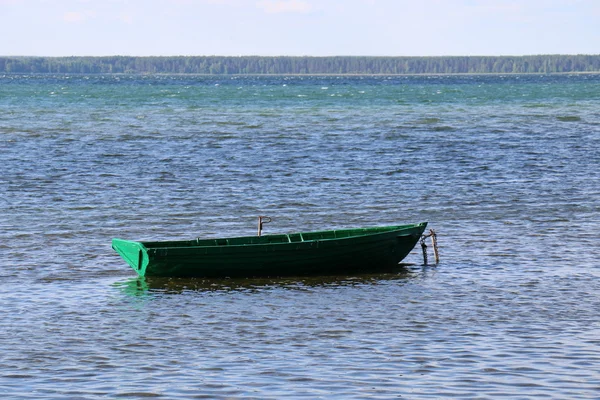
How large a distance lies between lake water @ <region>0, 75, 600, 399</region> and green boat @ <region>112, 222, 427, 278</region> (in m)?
0.31

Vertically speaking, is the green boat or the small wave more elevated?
the small wave

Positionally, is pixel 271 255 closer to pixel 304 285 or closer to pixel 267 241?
pixel 304 285

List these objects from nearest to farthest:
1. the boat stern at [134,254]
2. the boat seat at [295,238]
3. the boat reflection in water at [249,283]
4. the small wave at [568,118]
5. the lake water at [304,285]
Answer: the lake water at [304,285], the boat reflection in water at [249,283], the boat stern at [134,254], the boat seat at [295,238], the small wave at [568,118]

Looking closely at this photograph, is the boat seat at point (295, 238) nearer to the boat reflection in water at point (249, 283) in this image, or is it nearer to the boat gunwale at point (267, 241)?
the boat gunwale at point (267, 241)

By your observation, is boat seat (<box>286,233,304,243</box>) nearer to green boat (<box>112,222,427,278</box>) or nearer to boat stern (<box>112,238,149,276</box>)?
green boat (<box>112,222,427,278</box>)

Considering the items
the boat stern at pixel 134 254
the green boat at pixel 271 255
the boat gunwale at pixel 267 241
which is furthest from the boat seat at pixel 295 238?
the boat stern at pixel 134 254

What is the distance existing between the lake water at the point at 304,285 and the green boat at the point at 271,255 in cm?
31

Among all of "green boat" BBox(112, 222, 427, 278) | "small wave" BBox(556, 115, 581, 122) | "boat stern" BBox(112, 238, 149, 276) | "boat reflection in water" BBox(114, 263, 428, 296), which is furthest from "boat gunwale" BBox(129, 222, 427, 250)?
"small wave" BBox(556, 115, 581, 122)

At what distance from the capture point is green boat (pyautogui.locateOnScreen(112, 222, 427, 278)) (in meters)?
20.1

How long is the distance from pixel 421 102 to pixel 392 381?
101 m

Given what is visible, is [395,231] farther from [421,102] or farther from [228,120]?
[421,102]

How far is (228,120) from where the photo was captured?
77.2 metres

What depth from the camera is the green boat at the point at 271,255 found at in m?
20.1

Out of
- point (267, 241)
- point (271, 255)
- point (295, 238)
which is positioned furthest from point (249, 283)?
point (295, 238)
